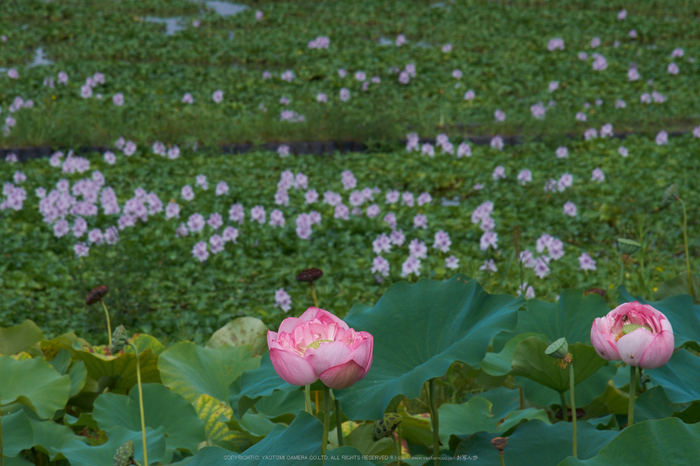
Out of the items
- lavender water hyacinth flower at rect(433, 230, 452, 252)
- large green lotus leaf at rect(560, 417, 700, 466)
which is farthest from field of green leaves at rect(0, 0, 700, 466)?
lavender water hyacinth flower at rect(433, 230, 452, 252)

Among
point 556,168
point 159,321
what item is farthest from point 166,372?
point 556,168

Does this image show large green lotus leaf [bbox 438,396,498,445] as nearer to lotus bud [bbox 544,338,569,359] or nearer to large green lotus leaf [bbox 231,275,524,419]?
large green lotus leaf [bbox 231,275,524,419]

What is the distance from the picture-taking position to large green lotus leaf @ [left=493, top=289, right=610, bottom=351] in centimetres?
130

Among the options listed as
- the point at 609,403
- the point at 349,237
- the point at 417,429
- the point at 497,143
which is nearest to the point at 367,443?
the point at 417,429

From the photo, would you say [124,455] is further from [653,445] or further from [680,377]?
[680,377]

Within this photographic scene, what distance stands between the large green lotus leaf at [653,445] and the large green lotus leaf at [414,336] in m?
0.22

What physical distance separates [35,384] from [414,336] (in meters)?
0.91

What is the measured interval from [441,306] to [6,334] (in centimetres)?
138

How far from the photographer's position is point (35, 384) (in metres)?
1.36

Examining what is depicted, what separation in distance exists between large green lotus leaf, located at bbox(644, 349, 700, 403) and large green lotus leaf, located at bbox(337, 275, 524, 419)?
0.26 meters

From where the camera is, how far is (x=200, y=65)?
9.12 m

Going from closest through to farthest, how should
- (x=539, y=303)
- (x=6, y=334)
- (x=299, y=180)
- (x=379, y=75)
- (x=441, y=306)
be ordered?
(x=441, y=306), (x=539, y=303), (x=6, y=334), (x=299, y=180), (x=379, y=75)

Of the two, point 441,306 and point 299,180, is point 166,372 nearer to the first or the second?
point 441,306

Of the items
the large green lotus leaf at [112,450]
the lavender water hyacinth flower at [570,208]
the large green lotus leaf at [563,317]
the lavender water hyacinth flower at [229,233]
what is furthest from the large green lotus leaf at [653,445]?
the lavender water hyacinth flower at [570,208]
